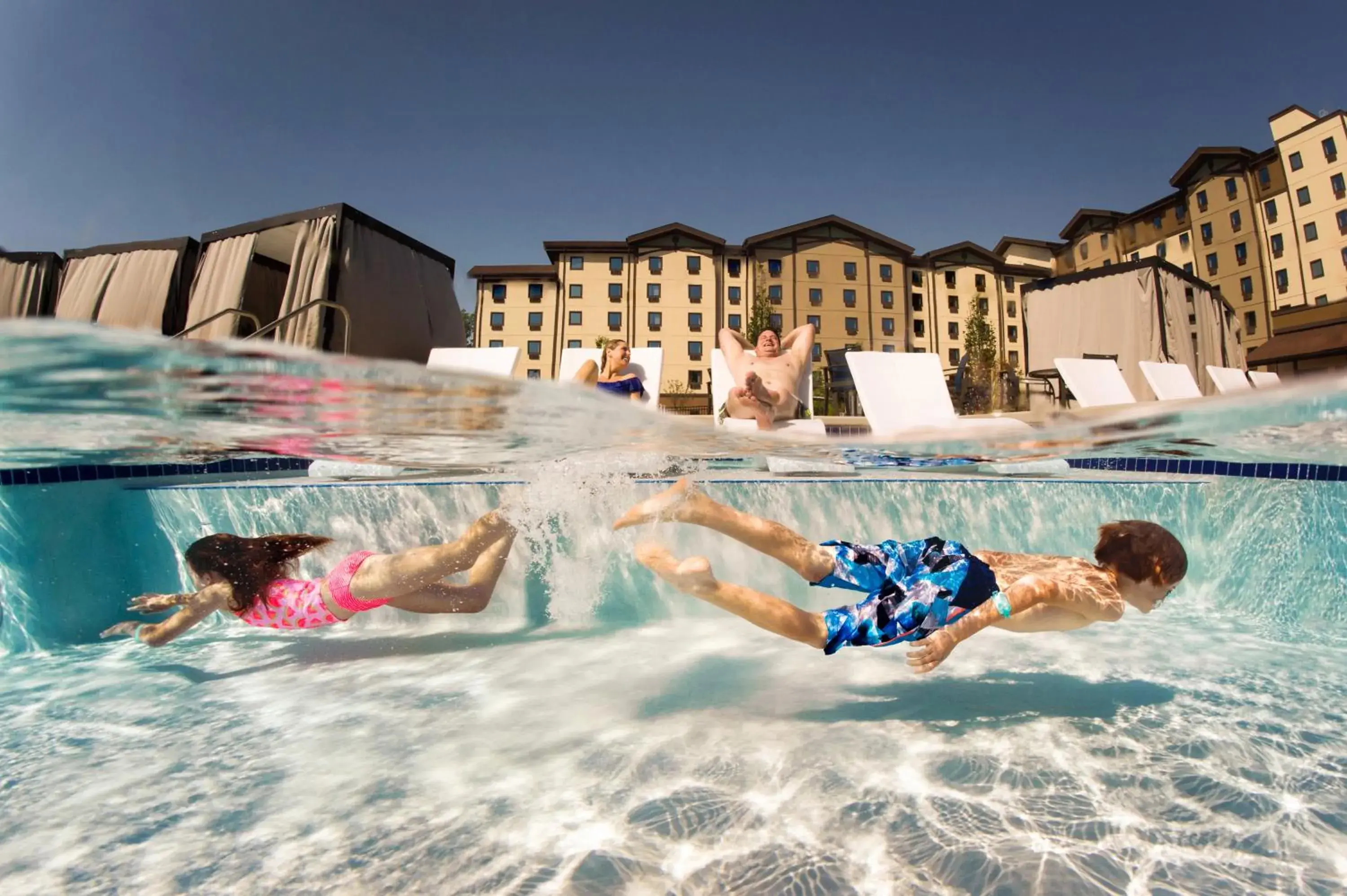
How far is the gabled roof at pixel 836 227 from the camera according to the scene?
127ft

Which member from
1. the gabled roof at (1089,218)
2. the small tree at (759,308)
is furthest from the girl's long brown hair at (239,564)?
the gabled roof at (1089,218)

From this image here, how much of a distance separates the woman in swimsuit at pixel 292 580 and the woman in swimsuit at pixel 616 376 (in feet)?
8.44

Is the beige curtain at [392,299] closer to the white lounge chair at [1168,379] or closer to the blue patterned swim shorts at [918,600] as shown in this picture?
the blue patterned swim shorts at [918,600]

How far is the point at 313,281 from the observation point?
9.64 meters

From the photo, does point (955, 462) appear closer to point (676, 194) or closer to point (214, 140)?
point (214, 140)

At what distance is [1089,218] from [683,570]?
44.9 metres

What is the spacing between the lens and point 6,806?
2.44 meters

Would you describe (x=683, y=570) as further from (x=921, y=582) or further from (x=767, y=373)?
(x=767, y=373)

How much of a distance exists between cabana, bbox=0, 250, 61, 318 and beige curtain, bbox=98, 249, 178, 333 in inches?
43.4

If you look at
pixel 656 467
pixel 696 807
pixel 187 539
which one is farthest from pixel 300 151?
pixel 696 807

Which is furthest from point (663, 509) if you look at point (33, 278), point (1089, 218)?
point (1089, 218)

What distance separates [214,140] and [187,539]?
A: 16.2 metres

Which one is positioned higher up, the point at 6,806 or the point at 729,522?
the point at 729,522

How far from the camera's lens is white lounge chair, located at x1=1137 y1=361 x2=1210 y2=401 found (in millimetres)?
8344
